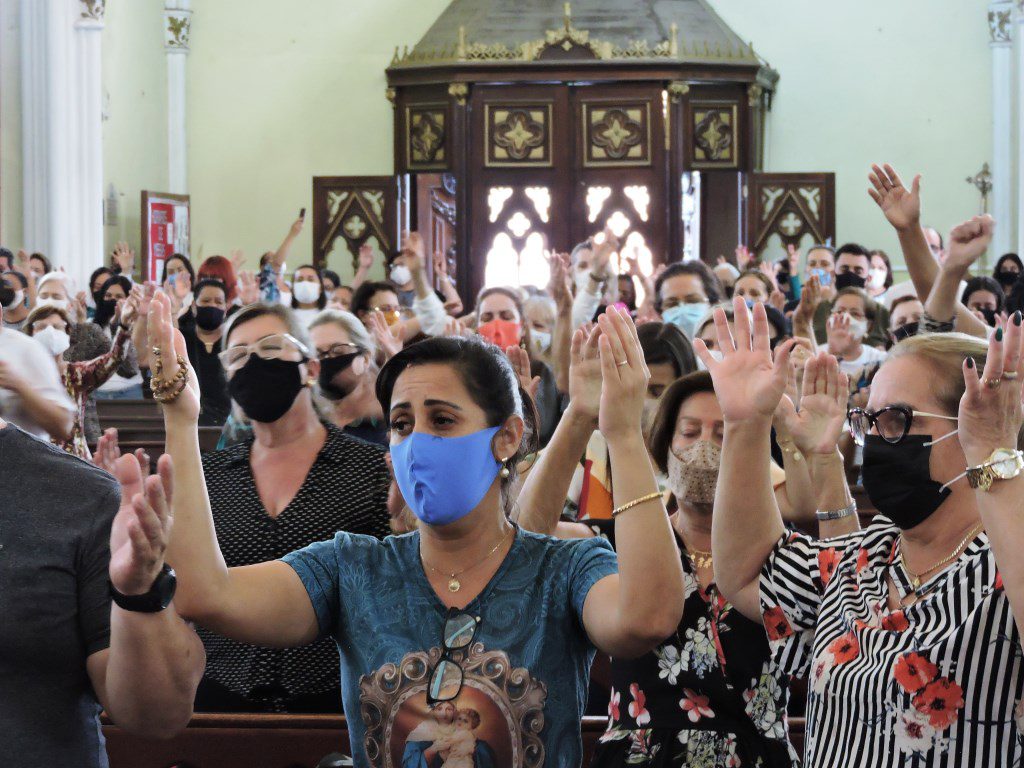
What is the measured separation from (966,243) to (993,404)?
1901 millimetres

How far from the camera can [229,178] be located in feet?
48.0

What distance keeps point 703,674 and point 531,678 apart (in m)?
0.66

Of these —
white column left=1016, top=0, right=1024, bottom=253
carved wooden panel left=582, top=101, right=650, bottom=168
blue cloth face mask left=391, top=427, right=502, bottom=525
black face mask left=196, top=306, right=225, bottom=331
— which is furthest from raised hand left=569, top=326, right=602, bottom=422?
white column left=1016, top=0, right=1024, bottom=253

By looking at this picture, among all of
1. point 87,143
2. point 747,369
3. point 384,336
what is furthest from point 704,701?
point 87,143

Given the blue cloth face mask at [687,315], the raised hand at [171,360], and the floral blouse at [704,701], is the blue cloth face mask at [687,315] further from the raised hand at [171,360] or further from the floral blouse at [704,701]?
the raised hand at [171,360]

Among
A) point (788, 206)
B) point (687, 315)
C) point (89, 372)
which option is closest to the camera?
point (89, 372)

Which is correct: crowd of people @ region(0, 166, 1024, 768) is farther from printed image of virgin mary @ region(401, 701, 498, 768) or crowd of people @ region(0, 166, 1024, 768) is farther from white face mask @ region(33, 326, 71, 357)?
white face mask @ region(33, 326, 71, 357)

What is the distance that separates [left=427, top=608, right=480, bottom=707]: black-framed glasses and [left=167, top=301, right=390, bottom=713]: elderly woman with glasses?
890 mm

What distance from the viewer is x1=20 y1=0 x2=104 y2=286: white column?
11.6m

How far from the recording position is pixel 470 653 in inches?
87.9

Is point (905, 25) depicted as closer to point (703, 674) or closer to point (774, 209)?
point (774, 209)

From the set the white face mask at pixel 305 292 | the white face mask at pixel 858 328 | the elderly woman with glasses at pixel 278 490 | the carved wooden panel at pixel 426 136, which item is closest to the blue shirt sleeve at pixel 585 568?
the elderly woman with glasses at pixel 278 490

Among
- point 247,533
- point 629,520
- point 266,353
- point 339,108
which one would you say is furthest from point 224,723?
point 339,108

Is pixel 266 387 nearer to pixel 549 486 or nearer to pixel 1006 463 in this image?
pixel 549 486
